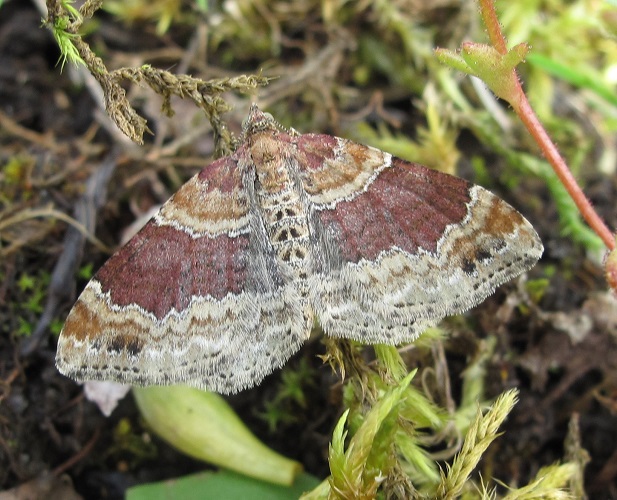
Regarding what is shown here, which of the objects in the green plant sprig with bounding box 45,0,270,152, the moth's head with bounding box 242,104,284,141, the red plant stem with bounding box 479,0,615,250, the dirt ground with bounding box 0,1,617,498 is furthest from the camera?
the dirt ground with bounding box 0,1,617,498

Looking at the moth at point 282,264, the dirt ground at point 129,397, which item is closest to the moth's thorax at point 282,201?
the moth at point 282,264

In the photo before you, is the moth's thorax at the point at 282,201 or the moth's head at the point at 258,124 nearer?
the moth's thorax at the point at 282,201

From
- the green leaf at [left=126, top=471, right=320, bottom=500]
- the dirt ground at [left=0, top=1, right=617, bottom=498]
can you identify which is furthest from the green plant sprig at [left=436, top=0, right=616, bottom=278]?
the green leaf at [left=126, top=471, right=320, bottom=500]

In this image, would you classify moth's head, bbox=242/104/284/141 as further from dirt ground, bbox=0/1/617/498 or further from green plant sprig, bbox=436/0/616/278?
dirt ground, bbox=0/1/617/498

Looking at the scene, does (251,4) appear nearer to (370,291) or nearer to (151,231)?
(151,231)

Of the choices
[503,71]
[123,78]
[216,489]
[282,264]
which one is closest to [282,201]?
[282,264]

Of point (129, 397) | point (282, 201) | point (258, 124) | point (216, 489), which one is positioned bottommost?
point (216, 489)

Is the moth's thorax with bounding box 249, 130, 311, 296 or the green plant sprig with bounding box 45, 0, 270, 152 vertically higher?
the green plant sprig with bounding box 45, 0, 270, 152

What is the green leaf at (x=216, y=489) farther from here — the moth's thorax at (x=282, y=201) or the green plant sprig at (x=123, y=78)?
the green plant sprig at (x=123, y=78)

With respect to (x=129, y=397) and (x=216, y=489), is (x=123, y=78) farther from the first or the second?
(x=216, y=489)

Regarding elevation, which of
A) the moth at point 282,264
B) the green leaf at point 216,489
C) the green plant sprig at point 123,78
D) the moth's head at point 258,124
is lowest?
the green leaf at point 216,489
